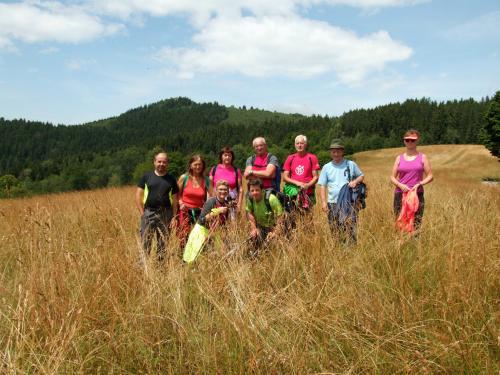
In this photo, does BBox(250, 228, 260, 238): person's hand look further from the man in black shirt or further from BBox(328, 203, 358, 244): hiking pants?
the man in black shirt

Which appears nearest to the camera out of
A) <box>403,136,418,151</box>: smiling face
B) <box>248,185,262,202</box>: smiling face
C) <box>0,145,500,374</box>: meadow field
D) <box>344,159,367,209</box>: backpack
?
<box>0,145,500,374</box>: meadow field

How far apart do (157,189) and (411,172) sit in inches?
124

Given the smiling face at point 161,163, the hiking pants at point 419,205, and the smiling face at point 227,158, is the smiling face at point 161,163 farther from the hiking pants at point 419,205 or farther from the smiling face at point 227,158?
the hiking pants at point 419,205

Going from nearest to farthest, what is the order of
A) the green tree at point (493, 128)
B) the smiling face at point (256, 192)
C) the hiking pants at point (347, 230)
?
the hiking pants at point (347, 230), the smiling face at point (256, 192), the green tree at point (493, 128)

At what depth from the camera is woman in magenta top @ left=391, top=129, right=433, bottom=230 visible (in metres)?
4.24

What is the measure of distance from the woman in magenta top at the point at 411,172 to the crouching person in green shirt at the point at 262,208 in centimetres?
156

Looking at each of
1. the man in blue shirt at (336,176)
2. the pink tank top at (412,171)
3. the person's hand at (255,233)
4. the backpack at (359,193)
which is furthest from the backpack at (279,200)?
the pink tank top at (412,171)

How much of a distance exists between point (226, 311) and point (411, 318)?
42.9 inches

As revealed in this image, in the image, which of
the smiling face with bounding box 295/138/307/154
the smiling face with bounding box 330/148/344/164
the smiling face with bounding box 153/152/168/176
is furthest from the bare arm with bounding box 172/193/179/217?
the smiling face with bounding box 330/148/344/164

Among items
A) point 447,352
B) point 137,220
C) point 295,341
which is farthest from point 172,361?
point 137,220

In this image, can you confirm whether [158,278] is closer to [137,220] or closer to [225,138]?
[137,220]

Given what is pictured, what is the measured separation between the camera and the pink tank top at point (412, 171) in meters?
4.27

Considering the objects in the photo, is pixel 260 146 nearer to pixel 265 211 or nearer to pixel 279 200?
pixel 279 200

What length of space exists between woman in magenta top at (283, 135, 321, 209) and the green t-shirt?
0.88 m
